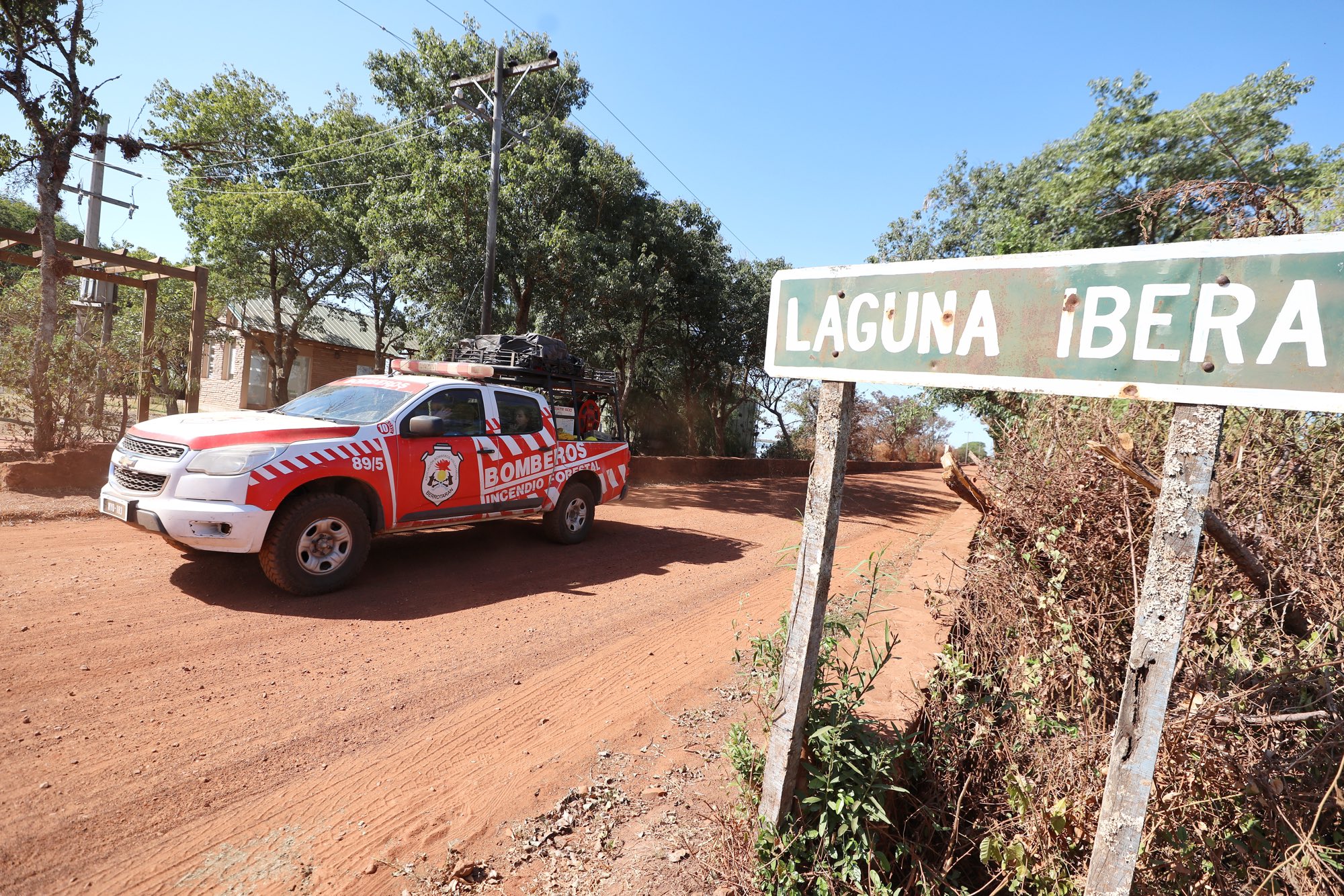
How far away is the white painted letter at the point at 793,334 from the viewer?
8.53ft

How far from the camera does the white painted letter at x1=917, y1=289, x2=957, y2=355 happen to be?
85.7 inches

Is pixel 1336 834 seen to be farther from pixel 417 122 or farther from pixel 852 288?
pixel 417 122

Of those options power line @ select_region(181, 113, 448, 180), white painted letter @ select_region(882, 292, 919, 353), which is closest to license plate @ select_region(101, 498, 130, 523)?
white painted letter @ select_region(882, 292, 919, 353)

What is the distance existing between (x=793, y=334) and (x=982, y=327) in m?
0.74

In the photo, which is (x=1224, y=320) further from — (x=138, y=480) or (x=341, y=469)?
(x=138, y=480)

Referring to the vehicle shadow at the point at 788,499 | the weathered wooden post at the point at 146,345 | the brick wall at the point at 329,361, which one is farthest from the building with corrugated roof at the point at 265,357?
the vehicle shadow at the point at 788,499

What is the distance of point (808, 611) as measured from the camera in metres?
2.45

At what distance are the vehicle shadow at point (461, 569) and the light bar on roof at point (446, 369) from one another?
1.98 metres

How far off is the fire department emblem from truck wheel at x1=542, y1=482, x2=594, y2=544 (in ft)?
5.51

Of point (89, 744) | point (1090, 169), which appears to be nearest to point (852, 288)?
point (89, 744)

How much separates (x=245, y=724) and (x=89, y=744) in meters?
0.63

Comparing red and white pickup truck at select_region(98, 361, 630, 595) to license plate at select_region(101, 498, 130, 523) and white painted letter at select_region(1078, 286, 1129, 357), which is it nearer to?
license plate at select_region(101, 498, 130, 523)

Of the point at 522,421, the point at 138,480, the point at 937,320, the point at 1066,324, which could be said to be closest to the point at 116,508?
the point at 138,480

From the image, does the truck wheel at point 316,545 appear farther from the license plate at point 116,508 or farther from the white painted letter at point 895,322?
the white painted letter at point 895,322
